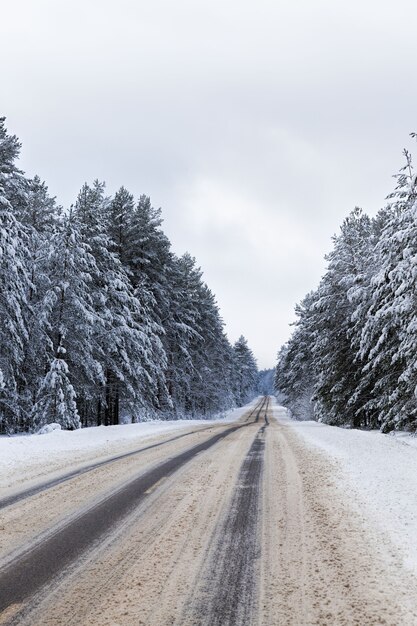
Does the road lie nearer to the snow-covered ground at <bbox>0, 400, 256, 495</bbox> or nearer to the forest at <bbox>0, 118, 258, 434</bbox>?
the snow-covered ground at <bbox>0, 400, 256, 495</bbox>

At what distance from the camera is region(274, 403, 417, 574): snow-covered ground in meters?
4.59

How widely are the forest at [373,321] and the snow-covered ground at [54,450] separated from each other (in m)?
9.77

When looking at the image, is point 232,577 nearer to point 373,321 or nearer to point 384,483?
point 384,483

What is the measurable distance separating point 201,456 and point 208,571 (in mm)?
6815

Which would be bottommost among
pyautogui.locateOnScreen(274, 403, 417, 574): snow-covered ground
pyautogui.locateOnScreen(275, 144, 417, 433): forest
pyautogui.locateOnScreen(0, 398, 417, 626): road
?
pyautogui.locateOnScreen(274, 403, 417, 574): snow-covered ground

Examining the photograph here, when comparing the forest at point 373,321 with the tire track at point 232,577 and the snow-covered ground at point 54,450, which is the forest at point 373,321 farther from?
the tire track at point 232,577

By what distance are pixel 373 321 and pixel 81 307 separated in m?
13.0

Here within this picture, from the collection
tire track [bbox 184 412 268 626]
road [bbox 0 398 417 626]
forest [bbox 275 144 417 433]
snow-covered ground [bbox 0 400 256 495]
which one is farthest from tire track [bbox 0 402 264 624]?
forest [bbox 275 144 417 433]

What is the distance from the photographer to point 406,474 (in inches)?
312

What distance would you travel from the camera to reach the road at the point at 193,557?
296cm

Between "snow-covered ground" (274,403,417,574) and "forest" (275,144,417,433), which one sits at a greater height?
"forest" (275,144,417,433)

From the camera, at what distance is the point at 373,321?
53.3ft

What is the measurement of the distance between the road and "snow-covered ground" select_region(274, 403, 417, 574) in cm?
25

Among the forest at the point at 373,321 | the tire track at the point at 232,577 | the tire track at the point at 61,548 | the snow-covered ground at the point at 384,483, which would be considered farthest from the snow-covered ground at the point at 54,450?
the forest at the point at 373,321
